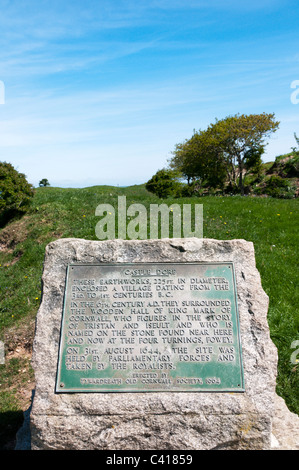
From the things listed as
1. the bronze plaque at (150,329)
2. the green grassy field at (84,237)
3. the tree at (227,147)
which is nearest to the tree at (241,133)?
the tree at (227,147)

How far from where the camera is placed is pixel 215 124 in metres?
25.2

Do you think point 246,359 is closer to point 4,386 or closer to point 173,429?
point 173,429

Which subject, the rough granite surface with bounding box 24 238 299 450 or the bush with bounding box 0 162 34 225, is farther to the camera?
the bush with bounding box 0 162 34 225

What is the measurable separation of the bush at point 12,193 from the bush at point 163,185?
9.84 metres

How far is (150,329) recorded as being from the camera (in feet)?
12.8

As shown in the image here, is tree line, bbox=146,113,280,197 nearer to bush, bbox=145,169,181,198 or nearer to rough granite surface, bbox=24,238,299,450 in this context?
bush, bbox=145,169,181,198

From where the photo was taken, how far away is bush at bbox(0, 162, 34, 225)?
37.9 feet

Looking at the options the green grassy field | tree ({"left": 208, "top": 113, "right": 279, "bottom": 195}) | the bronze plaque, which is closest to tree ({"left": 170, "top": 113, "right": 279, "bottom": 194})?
tree ({"left": 208, "top": 113, "right": 279, "bottom": 195})

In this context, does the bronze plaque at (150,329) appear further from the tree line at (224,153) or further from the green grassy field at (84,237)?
the tree line at (224,153)

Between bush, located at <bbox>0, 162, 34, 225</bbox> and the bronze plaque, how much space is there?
8318mm

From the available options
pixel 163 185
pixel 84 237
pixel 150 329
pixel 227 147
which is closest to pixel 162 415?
pixel 150 329

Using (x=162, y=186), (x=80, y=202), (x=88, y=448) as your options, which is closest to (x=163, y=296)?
(x=88, y=448)

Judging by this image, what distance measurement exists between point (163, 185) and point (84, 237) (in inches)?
496

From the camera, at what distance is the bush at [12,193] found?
1154cm
